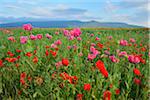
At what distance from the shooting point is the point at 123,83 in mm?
3686

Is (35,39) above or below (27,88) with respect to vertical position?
above

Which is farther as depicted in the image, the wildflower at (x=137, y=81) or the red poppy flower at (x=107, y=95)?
the wildflower at (x=137, y=81)

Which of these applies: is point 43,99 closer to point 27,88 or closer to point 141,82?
point 27,88

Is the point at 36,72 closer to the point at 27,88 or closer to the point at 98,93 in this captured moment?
the point at 27,88

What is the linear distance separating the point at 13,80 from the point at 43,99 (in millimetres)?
717

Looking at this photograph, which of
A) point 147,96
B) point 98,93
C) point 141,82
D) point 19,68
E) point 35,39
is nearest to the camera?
point 98,93

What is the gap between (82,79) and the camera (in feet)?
10.9

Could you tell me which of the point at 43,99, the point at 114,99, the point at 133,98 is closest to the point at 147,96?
the point at 133,98

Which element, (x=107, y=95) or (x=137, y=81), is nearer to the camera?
(x=107, y=95)

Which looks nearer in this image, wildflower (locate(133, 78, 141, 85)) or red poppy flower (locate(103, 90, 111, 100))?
red poppy flower (locate(103, 90, 111, 100))

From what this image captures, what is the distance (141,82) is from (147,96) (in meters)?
0.25

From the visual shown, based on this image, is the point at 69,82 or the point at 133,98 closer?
the point at 69,82

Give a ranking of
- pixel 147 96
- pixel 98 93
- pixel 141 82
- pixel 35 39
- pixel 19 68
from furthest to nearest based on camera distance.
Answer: pixel 35 39
pixel 19 68
pixel 141 82
pixel 147 96
pixel 98 93

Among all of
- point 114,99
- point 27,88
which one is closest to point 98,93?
point 114,99
